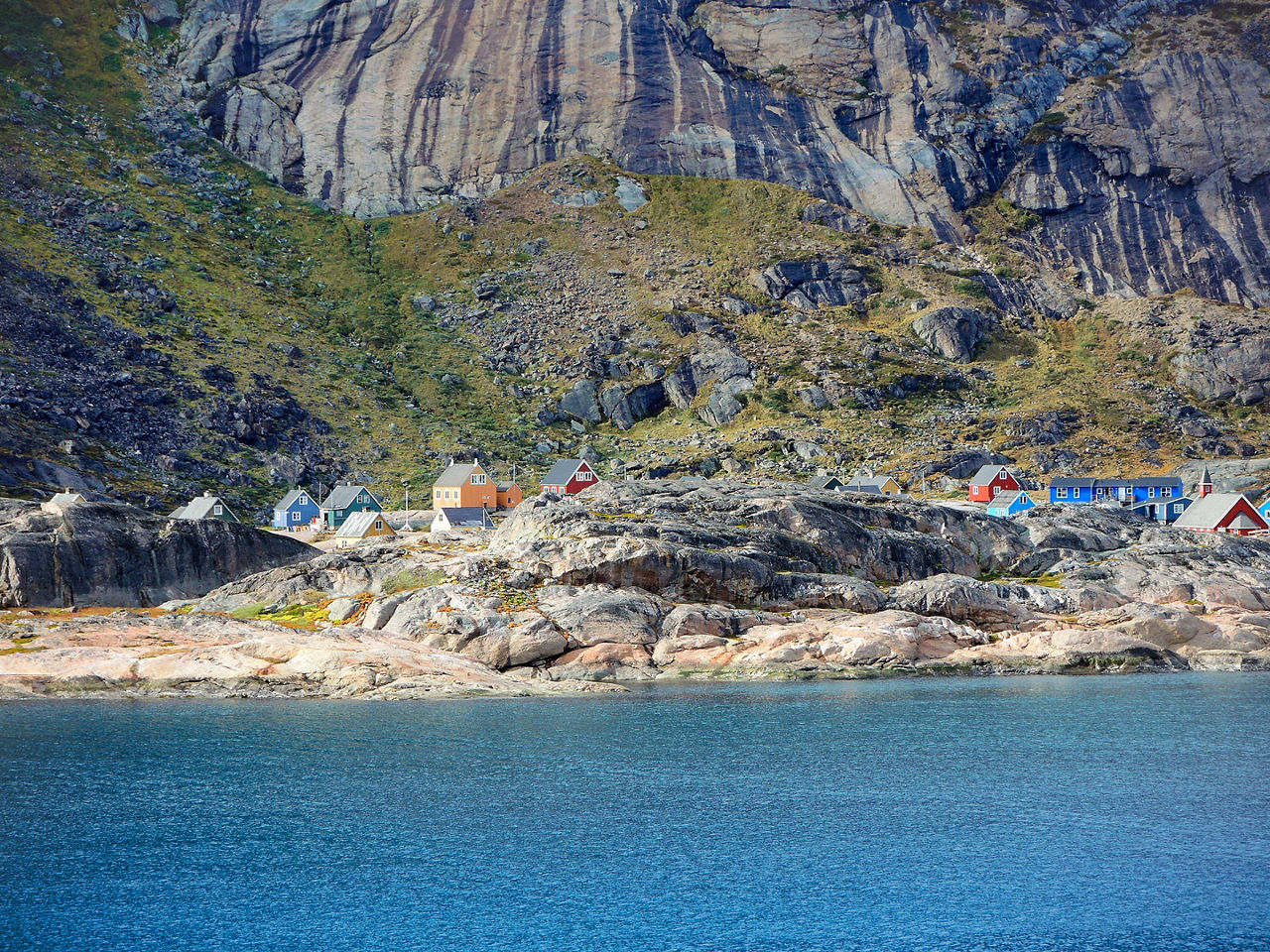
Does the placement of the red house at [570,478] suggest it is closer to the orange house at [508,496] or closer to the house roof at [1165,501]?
the orange house at [508,496]

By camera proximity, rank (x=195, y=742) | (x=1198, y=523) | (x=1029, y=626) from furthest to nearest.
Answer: (x=1198, y=523) < (x=1029, y=626) < (x=195, y=742)

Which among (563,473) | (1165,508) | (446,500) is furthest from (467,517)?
(1165,508)

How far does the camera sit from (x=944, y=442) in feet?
467

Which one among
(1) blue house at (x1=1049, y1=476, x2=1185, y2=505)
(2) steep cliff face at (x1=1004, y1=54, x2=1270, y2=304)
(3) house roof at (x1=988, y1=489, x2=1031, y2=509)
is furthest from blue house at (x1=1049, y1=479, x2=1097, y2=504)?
(2) steep cliff face at (x1=1004, y1=54, x2=1270, y2=304)

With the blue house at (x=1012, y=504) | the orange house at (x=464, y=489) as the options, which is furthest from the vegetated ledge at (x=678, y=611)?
the orange house at (x=464, y=489)

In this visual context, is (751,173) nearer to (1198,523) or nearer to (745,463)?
(745,463)

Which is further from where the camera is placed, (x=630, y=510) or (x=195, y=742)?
(x=630, y=510)

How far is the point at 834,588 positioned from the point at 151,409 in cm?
8554

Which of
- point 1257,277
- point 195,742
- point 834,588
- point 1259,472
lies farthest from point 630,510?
point 1257,277

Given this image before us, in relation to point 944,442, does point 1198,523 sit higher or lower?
lower

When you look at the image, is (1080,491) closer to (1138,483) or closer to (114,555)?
(1138,483)

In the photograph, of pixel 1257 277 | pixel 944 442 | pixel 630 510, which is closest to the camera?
pixel 630 510

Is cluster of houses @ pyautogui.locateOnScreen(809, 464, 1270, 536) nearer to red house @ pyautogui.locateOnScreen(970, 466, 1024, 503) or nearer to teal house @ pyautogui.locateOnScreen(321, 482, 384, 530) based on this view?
red house @ pyautogui.locateOnScreen(970, 466, 1024, 503)

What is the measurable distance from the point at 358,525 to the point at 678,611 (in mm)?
A: 44160
